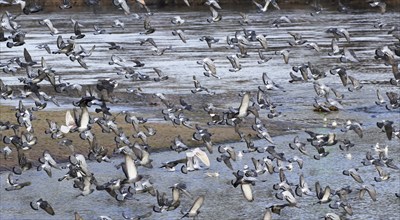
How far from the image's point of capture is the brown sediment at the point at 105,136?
24.8m

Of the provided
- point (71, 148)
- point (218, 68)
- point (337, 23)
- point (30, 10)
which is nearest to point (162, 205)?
point (30, 10)

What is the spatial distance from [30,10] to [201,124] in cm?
1016

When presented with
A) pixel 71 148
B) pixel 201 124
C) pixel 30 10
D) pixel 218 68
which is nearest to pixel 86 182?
pixel 30 10

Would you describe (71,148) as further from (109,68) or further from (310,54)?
(310,54)

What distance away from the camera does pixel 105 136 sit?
87.2 feet

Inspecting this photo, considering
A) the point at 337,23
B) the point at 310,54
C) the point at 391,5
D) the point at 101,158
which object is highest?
the point at 101,158

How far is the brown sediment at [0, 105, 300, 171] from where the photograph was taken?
24.8m

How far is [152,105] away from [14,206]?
11.4m

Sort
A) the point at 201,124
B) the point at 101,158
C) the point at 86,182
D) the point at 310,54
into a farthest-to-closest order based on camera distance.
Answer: the point at 310,54
the point at 201,124
the point at 101,158
the point at 86,182

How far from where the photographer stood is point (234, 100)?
110 ft

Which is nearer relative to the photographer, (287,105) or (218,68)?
(287,105)

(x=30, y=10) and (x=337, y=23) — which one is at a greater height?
(x=30, y=10)

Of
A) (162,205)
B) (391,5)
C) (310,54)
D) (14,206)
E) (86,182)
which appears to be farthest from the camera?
(391,5)

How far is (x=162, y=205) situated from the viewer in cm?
1616
